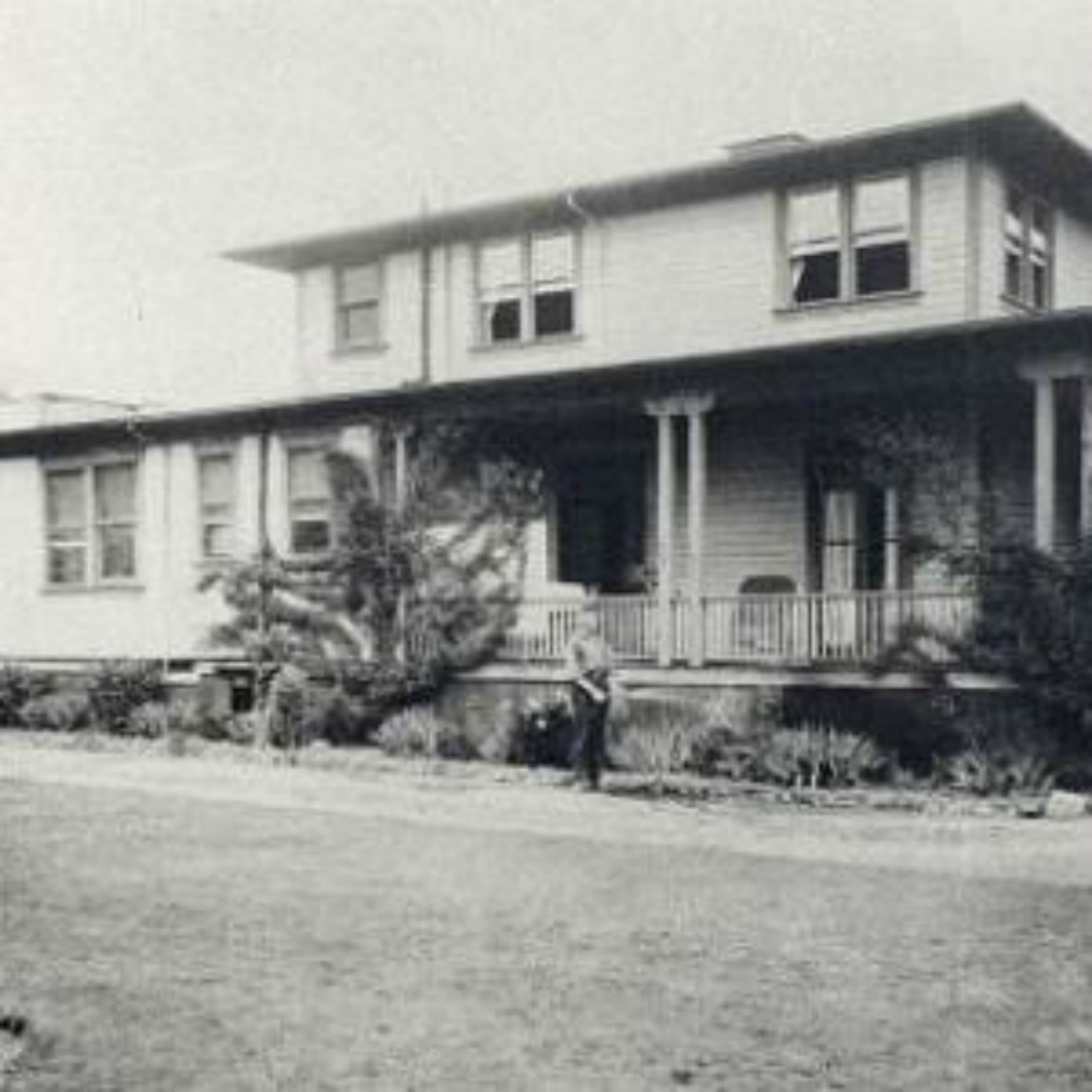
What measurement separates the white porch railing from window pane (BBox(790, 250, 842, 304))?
13.6 feet

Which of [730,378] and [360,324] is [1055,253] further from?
[360,324]

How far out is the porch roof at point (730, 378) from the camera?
17000 mm

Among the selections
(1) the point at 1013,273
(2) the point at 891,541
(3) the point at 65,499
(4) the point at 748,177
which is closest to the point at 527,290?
(4) the point at 748,177

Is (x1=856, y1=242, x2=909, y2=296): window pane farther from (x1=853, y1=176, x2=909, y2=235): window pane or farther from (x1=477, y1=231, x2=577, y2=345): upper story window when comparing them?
(x1=477, y1=231, x2=577, y2=345): upper story window

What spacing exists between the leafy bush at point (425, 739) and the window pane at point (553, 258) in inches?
283

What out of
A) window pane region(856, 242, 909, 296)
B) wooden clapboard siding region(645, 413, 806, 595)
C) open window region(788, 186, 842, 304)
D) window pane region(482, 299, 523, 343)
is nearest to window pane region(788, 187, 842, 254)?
open window region(788, 186, 842, 304)

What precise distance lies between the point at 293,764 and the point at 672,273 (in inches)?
334

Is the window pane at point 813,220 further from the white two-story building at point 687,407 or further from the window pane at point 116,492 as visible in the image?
the window pane at point 116,492

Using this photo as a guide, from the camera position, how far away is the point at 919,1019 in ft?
25.2

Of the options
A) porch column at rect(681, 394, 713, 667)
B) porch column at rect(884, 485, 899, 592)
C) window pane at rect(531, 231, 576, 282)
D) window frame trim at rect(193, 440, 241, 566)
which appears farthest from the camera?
window frame trim at rect(193, 440, 241, 566)

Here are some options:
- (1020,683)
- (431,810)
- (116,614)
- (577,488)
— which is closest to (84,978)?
(431,810)

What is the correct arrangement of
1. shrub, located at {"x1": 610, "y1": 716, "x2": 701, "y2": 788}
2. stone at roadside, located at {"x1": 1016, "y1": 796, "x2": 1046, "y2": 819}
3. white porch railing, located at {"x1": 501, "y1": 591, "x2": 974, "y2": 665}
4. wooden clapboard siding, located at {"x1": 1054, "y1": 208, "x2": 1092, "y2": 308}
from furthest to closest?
wooden clapboard siding, located at {"x1": 1054, "y1": 208, "x2": 1092, "y2": 308}, white porch railing, located at {"x1": 501, "y1": 591, "x2": 974, "y2": 665}, shrub, located at {"x1": 610, "y1": 716, "x2": 701, "y2": 788}, stone at roadside, located at {"x1": 1016, "y1": 796, "x2": 1046, "y2": 819}

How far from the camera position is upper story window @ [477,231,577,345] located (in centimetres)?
2447

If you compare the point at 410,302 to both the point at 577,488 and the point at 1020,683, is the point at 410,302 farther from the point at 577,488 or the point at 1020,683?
the point at 1020,683
